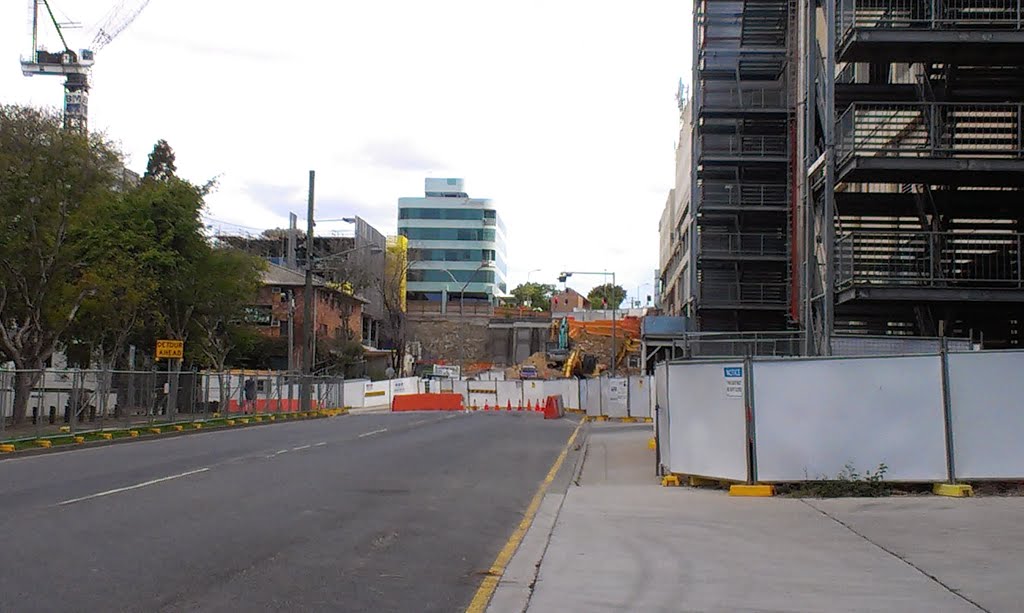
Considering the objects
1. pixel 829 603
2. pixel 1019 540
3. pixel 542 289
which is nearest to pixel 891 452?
pixel 1019 540

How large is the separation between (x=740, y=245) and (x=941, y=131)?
22241 mm

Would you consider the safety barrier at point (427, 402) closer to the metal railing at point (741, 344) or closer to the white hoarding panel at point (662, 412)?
the metal railing at point (741, 344)

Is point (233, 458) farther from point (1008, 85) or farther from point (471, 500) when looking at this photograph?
point (1008, 85)

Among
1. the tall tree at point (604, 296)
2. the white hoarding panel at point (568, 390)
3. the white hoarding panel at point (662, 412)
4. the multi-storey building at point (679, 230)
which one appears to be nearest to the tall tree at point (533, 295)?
the tall tree at point (604, 296)

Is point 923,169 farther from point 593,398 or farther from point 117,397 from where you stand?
point 593,398

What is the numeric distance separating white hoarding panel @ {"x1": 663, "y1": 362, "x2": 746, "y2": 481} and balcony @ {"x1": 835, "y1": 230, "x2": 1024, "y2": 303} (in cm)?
575

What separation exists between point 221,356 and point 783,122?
98.1 ft

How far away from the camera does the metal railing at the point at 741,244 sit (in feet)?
140

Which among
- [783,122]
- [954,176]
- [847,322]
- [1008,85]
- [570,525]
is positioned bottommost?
[570,525]

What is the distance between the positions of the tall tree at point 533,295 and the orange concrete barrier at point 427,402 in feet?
307

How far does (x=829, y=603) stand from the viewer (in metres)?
7.75

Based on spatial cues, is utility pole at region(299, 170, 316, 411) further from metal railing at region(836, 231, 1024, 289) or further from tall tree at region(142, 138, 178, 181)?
metal railing at region(836, 231, 1024, 289)

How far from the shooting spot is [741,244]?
43.2 meters

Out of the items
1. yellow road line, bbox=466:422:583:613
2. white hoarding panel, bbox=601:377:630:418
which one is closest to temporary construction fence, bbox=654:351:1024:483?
yellow road line, bbox=466:422:583:613
